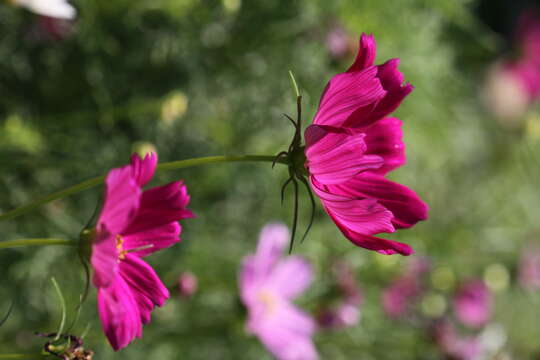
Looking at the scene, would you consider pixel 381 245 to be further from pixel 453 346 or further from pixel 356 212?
pixel 453 346

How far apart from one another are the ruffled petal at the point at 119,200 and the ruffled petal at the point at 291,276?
20.1 inches

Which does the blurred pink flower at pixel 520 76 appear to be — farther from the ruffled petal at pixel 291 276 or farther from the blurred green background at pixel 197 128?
the ruffled petal at pixel 291 276

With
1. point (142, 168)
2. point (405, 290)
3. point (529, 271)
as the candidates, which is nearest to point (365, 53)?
point (142, 168)

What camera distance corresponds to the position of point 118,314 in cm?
32

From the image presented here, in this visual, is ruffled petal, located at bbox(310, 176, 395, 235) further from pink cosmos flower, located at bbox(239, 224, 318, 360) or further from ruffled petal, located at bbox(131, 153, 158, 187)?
pink cosmos flower, located at bbox(239, 224, 318, 360)

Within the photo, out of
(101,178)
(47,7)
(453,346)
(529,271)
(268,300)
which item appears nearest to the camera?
(101,178)

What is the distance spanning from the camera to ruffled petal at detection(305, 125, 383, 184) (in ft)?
1.08

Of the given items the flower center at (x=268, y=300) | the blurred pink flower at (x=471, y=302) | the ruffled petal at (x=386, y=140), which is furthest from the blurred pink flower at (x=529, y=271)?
the ruffled petal at (x=386, y=140)

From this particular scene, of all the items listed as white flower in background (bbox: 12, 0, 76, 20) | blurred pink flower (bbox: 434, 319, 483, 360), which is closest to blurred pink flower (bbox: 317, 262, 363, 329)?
blurred pink flower (bbox: 434, 319, 483, 360)

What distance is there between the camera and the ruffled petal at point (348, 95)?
332 mm

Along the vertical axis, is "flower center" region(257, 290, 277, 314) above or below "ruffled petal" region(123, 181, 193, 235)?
below

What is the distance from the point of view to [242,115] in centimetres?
93

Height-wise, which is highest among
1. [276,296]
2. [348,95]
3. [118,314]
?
[348,95]

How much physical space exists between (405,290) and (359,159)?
0.82m
